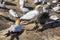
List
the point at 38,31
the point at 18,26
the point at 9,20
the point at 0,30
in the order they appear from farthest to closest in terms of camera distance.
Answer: the point at 9,20, the point at 0,30, the point at 38,31, the point at 18,26

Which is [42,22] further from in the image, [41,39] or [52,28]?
[41,39]

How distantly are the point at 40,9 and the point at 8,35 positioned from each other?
8.78 feet

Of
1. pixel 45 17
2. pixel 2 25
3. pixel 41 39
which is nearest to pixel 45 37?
pixel 41 39

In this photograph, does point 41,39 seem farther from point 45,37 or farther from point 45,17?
point 45,17

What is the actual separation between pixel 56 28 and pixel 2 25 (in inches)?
114

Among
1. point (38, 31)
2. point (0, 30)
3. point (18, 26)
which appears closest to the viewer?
point (18, 26)

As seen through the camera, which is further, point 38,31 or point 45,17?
point 45,17

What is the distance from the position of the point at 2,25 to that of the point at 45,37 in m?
3.21

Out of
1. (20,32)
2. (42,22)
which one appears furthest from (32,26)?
(20,32)

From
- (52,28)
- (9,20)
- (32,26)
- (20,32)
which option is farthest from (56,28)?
(9,20)

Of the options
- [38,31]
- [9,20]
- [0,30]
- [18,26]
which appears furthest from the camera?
[9,20]

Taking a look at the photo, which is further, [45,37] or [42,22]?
[42,22]

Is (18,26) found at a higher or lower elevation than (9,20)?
higher

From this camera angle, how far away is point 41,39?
42.7 feet
